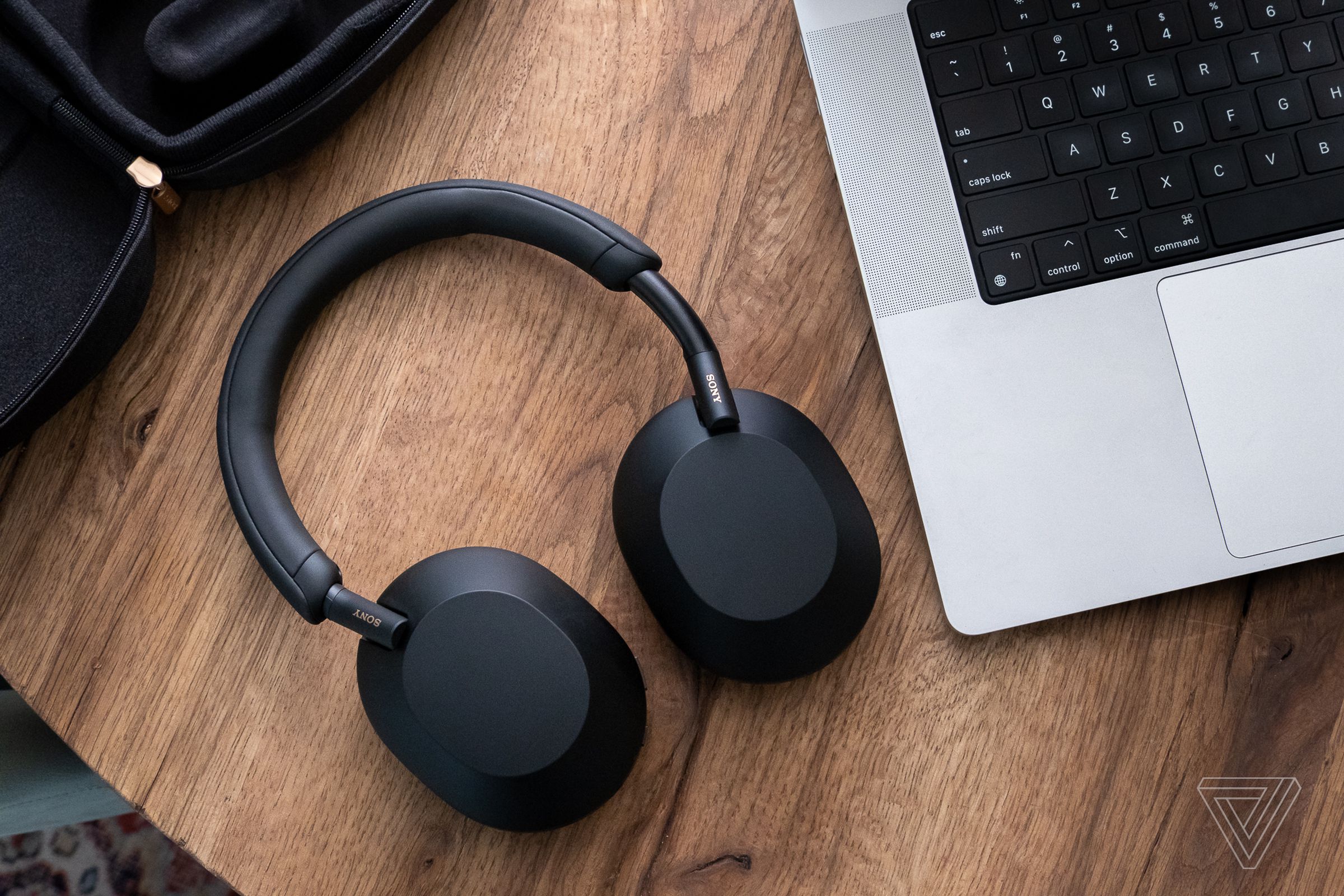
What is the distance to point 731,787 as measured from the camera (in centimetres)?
49

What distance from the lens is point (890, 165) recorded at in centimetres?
50

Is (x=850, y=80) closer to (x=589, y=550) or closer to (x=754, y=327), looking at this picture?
(x=754, y=327)

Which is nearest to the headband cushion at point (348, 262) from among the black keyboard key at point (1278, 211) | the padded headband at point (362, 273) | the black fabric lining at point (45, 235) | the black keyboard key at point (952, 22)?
the padded headband at point (362, 273)

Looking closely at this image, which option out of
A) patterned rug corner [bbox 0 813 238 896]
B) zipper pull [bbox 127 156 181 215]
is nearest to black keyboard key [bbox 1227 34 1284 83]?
zipper pull [bbox 127 156 181 215]

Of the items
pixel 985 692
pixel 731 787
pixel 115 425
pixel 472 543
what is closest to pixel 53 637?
pixel 115 425

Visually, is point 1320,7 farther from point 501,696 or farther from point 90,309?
point 90,309

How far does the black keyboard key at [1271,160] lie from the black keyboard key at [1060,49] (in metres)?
0.10

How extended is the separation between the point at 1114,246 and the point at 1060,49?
4.5 inches

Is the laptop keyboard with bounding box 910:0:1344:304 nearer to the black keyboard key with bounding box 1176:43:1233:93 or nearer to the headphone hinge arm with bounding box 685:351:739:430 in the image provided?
the black keyboard key with bounding box 1176:43:1233:93

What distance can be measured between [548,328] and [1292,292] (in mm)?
411

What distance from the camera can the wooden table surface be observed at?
481 mm

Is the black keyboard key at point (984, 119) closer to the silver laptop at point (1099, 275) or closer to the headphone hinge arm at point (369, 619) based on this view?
the silver laptop at point (1099, 275)

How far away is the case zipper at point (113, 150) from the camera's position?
481mm

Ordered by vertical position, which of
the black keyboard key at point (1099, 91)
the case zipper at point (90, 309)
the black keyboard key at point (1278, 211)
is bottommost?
the black keyboard key at point (1278, 211)
